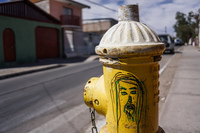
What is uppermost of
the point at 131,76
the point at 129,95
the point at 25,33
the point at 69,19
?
the point at 69,19

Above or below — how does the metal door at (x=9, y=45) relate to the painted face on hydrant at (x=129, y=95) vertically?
above

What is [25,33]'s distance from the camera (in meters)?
14.4

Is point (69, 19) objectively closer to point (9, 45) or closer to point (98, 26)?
point (9, 45)

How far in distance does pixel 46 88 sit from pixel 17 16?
31.6 feet

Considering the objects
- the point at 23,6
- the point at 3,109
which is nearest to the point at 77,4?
the point at 23,6

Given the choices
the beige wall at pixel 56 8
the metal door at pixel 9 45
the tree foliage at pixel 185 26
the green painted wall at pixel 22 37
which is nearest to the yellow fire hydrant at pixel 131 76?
the green painted wall at pixel 22 37

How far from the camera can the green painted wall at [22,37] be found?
12.7 metres

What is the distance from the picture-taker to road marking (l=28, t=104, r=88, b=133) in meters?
3.30

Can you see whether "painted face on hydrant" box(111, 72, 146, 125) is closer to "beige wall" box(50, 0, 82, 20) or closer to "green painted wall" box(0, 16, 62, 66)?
"green painted wall" box(0, 16, 62, 66)

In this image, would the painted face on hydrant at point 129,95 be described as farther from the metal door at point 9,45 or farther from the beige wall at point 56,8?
the beige wall at point 56,8

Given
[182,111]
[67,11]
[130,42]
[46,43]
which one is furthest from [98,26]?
[130,42]

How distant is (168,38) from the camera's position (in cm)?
1752

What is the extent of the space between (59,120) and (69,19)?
18.3m

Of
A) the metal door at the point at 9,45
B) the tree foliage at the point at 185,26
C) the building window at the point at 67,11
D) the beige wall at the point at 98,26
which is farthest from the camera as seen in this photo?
the tree foliage at the point at 185,26
